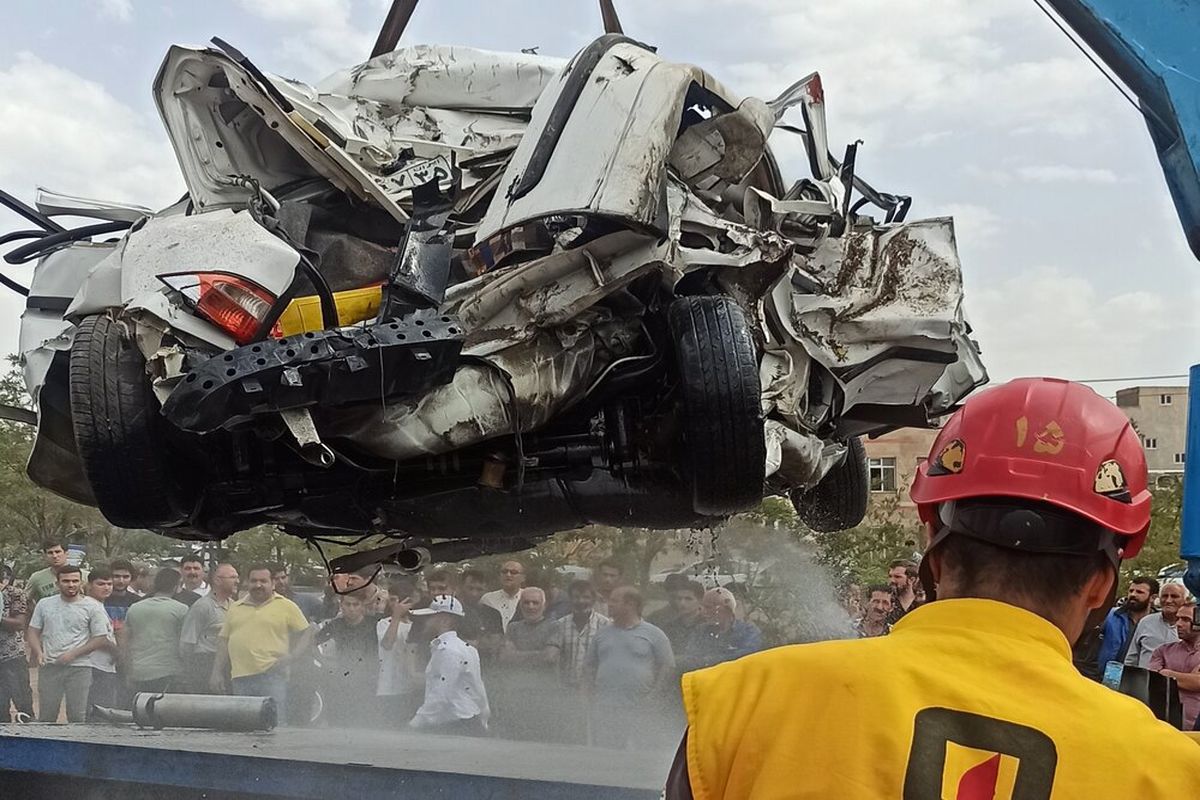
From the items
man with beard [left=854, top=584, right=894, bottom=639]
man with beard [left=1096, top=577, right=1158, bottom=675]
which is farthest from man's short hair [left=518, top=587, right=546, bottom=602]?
man with beard [left=1096, top=577, right=1158, bottom=675]

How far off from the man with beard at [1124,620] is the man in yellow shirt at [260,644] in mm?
3995

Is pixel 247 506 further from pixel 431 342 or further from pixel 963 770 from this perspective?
pixel 963 770

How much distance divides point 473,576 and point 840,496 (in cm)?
282

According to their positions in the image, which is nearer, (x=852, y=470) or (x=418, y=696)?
(x=852, y=470)

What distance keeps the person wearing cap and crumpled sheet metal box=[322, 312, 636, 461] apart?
3.09 m

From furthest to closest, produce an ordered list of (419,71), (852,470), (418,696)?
(418,696), (852,470), (419,71)

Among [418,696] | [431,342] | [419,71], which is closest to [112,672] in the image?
[418,696]

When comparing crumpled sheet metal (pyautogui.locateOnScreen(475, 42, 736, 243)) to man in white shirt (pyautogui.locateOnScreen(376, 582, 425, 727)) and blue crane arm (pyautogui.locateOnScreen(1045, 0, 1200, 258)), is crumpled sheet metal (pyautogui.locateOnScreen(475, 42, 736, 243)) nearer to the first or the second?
blue crane arm (pyautogui.locateOnScreen(1045, 0, 1200, 258))

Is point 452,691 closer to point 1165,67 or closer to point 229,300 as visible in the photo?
point 229,300

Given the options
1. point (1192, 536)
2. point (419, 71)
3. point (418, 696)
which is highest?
point (419, 71)

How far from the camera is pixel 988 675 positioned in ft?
3.61

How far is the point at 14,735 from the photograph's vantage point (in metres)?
4.87

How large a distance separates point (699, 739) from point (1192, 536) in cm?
116

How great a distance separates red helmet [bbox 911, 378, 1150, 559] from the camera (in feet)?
4.14
